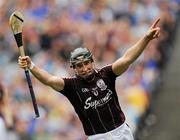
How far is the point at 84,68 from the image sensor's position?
736 cm

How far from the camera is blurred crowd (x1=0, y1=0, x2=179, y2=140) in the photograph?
12.1 m

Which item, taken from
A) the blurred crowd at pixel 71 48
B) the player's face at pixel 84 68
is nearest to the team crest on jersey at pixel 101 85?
the player's face at pixel 84 68

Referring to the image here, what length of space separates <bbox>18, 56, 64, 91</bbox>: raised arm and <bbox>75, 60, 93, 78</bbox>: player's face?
0.24 metres

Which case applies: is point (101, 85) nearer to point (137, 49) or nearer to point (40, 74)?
point (137, 49)

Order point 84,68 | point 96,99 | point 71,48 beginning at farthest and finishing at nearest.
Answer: point 71,48
point 96,99
point 84,68

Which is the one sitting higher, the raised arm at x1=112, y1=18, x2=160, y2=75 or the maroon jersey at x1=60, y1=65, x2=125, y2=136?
the raised arm at x1=112, y1=18, x2=160, y2=75

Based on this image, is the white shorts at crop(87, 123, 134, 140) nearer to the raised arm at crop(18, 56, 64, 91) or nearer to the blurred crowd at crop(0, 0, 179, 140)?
the raised arm at crop(18, 56, 64, 91)

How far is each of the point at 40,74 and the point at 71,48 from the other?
5694 mm

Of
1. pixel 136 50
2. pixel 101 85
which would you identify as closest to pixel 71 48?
pixel 101 85

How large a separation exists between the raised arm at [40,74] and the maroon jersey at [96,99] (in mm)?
79

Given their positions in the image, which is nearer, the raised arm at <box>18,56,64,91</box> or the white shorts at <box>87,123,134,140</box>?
the raised arm at <box>18,56,64,91</box>

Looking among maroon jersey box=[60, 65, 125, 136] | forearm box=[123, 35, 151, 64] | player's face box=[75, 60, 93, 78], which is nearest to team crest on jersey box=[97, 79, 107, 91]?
maroon jersey box=[60, 65, 125, 136]

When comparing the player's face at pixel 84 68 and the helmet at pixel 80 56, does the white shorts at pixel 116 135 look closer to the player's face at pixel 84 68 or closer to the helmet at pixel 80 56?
the player's face at pixel 84 68

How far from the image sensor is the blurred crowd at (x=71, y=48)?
12070mm
